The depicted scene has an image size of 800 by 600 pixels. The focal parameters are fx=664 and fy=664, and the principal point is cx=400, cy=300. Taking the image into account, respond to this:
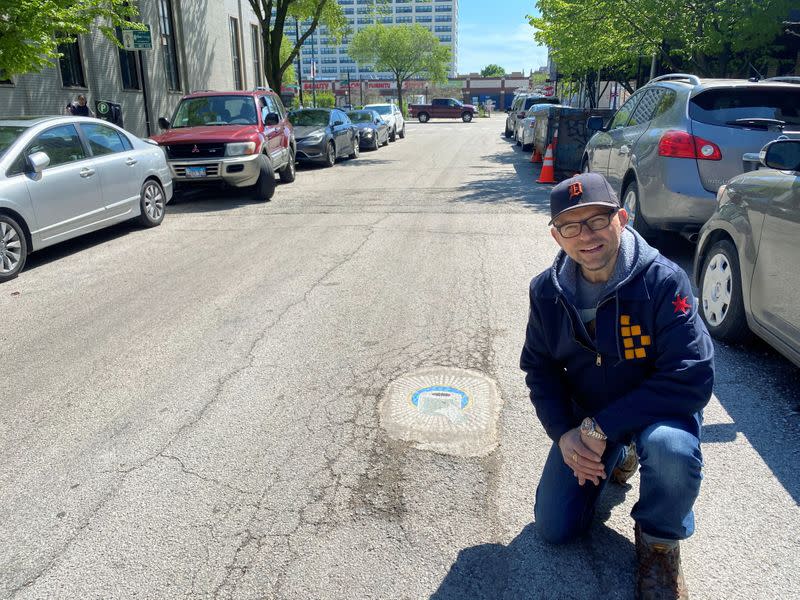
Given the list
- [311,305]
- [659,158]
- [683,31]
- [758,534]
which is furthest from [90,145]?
[683,31]

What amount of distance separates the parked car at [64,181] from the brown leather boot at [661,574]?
6816 millimetres

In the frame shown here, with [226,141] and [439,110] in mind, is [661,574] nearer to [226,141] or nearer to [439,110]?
[226,141]

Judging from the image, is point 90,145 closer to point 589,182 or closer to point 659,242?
point 659,242

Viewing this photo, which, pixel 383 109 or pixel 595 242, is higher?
pixel 383 109

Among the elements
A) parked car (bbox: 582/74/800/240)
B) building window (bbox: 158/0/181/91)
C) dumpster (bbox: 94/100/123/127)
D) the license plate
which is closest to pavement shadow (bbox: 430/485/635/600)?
parked car (bbox: 582/74/800/240)

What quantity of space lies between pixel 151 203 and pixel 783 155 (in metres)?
8.27

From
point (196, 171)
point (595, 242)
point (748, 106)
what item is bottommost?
point (196, 171)

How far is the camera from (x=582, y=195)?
2.44 metres

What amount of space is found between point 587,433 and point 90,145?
25.7 feet

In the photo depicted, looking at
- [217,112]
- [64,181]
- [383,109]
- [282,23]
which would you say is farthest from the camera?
[383,109]

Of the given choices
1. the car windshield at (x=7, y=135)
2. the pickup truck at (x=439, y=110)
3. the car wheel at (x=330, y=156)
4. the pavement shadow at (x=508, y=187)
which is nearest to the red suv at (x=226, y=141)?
the pavement shadow at (x=508, y=187)

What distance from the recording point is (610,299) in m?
2.41

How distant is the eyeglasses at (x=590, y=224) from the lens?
2.43 metres

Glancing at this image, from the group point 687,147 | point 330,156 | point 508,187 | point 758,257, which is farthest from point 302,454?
point 330,156
